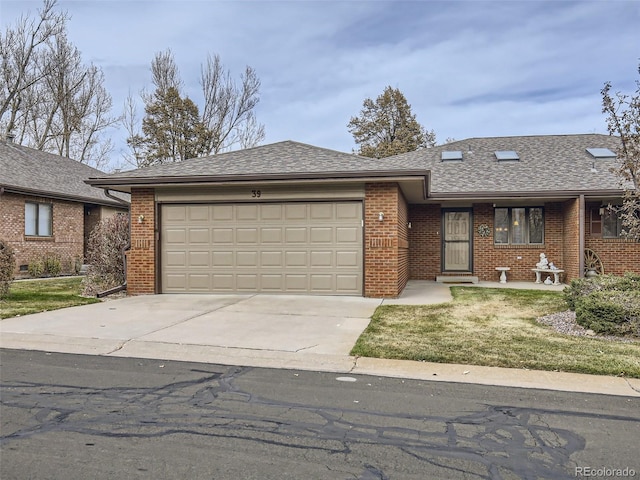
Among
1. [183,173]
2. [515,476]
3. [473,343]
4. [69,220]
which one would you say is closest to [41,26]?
[69,220]

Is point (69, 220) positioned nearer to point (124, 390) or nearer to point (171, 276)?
point (171, 276)

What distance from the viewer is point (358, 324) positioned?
768cm

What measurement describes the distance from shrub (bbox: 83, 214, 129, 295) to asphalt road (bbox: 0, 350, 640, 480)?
7526 millimetres

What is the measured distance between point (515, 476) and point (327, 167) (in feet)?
28.0

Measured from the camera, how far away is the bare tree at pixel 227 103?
31531mm

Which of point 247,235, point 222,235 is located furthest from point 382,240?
point 222,235

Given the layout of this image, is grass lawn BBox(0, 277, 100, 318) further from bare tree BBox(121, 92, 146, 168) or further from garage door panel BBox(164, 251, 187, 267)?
bare tree BBox(121, 92, 146, 168)

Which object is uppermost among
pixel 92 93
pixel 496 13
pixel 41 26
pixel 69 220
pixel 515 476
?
pixel 41 26

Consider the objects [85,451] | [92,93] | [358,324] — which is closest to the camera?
[85,451]

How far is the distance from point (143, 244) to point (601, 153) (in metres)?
14.7

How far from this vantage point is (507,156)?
1681 cm

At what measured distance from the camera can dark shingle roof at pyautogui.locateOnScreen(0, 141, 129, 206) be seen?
54.7 ft

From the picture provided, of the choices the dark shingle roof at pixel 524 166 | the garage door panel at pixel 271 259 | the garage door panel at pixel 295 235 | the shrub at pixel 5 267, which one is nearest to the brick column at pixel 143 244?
the shrub at pixel 5 267

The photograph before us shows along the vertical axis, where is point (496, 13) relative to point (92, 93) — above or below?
below
